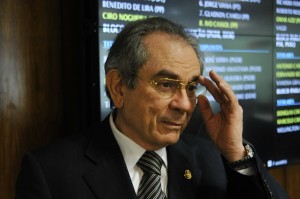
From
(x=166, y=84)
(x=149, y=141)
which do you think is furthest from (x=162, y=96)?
(x=149, y=141)

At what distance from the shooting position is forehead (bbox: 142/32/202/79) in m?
1.44

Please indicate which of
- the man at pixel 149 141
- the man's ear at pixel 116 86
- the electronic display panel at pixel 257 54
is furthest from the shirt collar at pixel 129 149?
the electronic display panel at pixel 257 54

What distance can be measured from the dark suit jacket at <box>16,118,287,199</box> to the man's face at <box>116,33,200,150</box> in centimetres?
17

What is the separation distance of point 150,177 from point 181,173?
154 millimetres

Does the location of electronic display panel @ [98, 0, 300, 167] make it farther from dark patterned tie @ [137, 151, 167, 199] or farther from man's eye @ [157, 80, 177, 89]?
dark patterned tie @ [137, 151, 167, 199]

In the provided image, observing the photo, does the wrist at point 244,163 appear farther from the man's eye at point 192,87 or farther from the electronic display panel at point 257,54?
the electronic display panel at point 257,54

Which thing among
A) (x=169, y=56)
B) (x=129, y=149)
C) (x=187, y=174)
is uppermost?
(x=169, y=56)

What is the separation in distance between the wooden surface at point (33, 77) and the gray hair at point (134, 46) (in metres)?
0.48

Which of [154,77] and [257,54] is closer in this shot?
[154,77]

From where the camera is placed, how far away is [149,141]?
151 cm

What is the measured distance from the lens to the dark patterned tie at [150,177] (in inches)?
58.7

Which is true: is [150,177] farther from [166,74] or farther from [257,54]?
[257,54]

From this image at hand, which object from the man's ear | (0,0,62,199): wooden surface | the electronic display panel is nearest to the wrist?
the man's ear

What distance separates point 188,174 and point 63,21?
0.97 meters
